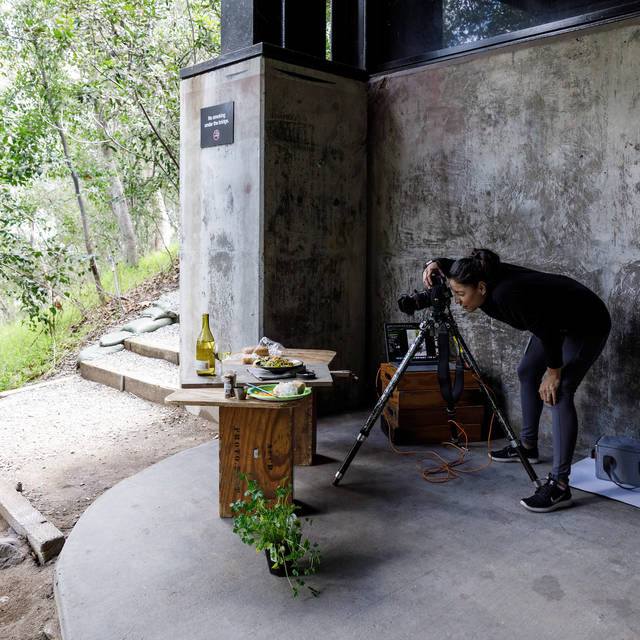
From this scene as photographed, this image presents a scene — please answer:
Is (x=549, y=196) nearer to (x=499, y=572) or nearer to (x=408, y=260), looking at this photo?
(x=408, y=260)

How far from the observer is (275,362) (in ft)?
11.2

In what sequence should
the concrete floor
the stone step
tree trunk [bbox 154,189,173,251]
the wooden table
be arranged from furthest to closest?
tree trunk [bbox 154,189,173,251]
the stone step
the wooden table
the concrete floor

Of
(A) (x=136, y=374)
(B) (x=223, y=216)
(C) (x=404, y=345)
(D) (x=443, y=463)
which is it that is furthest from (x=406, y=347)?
(A) (x=136, y=374)

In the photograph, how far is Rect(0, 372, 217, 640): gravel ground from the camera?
9.52ft

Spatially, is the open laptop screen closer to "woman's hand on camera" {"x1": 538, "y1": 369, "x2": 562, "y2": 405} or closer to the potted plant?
"woman's hand on camera" {"x1": 538, "y1": 369, "x2": 562, "y2": 405}

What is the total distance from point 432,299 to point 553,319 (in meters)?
0.70

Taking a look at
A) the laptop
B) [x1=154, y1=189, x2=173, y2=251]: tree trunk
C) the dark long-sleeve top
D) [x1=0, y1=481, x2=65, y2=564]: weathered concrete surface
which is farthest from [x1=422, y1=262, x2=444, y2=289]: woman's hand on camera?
[x1=154, y1=189, x2=173, y2=251]: tree trunk

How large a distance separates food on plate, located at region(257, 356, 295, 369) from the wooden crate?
4.17 ft

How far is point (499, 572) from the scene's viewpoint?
2.68 metres

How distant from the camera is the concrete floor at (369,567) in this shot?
2.31 m

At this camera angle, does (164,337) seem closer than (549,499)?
No

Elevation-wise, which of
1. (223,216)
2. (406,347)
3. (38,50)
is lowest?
(406,347)

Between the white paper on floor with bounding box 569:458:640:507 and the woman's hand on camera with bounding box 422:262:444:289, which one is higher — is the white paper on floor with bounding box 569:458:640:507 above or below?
below

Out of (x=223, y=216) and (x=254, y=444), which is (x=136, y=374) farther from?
(x=254, y=444)
